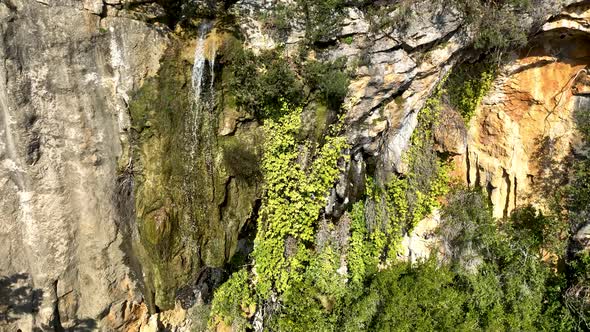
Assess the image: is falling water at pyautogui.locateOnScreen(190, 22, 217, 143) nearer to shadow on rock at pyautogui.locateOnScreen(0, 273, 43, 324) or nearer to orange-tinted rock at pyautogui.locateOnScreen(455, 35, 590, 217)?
shadow on rock at pyautogui.locateOnScreen(0, 273, 43, 324)

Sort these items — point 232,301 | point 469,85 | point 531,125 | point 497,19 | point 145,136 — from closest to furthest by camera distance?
point 145,136 < point 497,19 < point 232,301 < point 469,85 < point 531,125

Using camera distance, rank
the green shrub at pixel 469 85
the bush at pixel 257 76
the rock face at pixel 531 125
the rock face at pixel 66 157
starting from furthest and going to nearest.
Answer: the green shrub at pixel 469 85, the rock face at pixel 531 125, the bush at pixel 257 76, the rock face at pixel 66 157

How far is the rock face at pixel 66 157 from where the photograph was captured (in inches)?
170

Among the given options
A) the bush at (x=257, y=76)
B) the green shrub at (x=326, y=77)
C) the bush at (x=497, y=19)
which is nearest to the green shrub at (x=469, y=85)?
the bush at (x=497, y=19)

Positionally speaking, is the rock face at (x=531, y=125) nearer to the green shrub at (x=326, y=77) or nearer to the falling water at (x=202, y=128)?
the green shrub at (x=326, y=77)

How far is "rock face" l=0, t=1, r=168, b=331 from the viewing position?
432 centimetres

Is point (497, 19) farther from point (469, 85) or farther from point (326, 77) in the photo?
point (326, 77)

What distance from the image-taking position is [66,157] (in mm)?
4828

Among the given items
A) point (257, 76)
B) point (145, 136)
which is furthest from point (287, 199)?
point (145, 136)

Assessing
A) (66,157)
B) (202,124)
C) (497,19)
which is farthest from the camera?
(497,19)

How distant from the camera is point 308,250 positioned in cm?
651

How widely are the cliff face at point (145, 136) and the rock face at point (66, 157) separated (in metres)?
0.01

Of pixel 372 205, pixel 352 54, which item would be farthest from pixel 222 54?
pixel 372 205

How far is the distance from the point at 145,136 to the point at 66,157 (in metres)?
0.98
